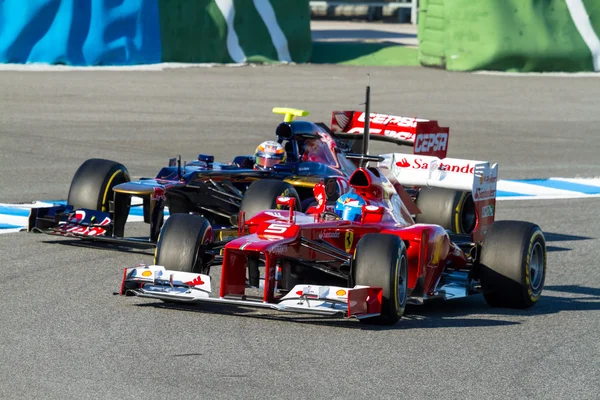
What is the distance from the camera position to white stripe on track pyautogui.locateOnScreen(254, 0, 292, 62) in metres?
30.4

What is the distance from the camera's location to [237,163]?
1376cm

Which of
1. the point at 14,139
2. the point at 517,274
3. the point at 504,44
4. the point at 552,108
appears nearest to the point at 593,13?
the point at 504,44

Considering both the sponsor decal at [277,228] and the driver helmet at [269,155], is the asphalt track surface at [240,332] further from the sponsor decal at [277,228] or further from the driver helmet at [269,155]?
the driver helmet at [269,155]

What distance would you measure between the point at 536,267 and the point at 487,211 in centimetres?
152

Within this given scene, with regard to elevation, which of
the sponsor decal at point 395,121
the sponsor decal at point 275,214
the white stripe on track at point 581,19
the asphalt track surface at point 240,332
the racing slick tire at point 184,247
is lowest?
the asphalt track surface at point 240,332

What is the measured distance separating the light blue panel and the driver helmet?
14.6 meters

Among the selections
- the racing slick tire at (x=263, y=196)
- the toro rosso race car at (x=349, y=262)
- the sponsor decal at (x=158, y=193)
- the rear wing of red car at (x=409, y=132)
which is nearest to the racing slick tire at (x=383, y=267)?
the toro rosso race car at (x=349, y=262)

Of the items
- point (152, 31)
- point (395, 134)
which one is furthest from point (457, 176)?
point (152, 31)

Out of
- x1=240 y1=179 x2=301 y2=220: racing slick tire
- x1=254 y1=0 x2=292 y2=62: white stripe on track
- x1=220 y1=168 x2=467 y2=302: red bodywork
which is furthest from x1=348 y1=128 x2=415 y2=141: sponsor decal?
x1=254 y1=0 x2=292 y2=62: white stripe on track

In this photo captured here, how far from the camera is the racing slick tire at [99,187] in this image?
490 inches

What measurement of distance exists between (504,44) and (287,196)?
2018 centimetres

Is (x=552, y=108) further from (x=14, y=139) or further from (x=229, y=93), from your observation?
(x=14, y=139)

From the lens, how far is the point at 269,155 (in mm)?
13398

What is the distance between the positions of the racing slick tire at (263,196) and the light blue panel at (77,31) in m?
16.4
